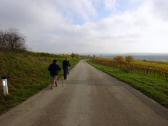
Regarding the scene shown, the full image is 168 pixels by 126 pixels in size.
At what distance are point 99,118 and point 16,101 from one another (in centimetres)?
458

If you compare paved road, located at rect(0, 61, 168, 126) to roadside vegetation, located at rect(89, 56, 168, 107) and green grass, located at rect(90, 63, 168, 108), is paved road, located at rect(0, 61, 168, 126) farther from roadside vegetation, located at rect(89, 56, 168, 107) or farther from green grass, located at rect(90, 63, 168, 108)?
roadside vegetation, located at rect(89, 56, 168, 107)

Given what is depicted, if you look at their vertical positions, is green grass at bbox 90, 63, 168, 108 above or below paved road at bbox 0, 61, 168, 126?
below

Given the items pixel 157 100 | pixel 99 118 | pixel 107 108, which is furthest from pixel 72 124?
pixel 157 100

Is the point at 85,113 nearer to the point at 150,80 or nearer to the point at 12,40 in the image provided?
the point at 150,80

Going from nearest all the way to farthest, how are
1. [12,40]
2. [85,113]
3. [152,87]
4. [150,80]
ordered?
[85,113], [152,87], [150,80], [12,40]

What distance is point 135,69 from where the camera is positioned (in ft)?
116

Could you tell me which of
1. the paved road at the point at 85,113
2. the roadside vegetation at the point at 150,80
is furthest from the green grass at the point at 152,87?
the paved road at the point at 85,113

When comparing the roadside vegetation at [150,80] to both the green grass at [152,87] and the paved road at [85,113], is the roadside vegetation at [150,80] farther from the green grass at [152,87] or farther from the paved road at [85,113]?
the paved road at [85,113]

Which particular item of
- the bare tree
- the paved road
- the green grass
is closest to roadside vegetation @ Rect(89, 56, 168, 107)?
the green grass

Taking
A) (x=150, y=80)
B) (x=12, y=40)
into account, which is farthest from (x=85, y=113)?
(x=12, y=40)

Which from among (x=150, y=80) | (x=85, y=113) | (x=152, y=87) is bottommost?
(x=150, y=80)

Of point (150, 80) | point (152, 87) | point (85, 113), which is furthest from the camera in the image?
point (150, 80)

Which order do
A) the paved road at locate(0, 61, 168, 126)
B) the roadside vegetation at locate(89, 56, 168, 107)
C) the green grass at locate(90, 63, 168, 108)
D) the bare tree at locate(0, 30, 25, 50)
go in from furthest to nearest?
the bare tree at locate(0, 30, 25, 50)
the roadside vegetation at locate(89, 56, 168, 107)
the green grass at locate(90, 63, 168, 108)
the paved road at locate(0, 61, 168, 126)

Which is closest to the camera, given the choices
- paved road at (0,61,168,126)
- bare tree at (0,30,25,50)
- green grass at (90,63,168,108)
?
paved road at (0,61,168,126)
